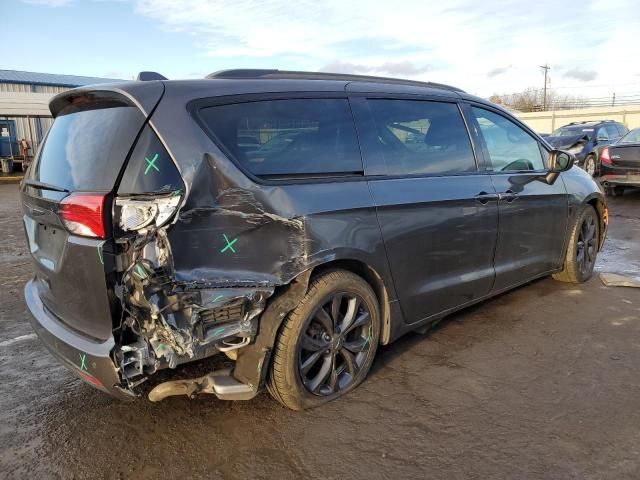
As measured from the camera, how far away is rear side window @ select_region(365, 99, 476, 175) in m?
3.38

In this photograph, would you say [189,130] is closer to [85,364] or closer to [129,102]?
[129,102]

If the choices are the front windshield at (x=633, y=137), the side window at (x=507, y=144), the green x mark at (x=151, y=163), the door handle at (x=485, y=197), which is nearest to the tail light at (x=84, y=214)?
the green x mark at (x=151, y=163)

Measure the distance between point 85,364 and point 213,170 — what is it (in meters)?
1.14

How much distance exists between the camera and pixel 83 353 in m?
2.50

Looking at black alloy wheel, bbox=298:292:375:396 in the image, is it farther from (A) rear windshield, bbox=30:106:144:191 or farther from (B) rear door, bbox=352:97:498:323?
(A) rear windshield, bbox=30:106:144:191

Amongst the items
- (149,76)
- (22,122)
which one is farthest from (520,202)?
(22,122)

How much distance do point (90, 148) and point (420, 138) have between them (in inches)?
85.0

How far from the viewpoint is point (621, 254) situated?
665 centimetres

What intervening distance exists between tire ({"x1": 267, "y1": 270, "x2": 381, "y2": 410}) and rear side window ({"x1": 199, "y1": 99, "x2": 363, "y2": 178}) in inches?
25.8

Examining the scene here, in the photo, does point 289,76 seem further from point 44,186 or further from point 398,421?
point 398,421

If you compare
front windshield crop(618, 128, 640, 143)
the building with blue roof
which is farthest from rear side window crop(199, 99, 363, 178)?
the building with blue roof

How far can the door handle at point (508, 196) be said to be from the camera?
4.01 metres

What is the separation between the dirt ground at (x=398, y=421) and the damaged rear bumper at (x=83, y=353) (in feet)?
1.36

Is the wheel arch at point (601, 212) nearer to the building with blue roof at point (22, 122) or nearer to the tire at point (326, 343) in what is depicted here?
the tire at point (326, 343)
